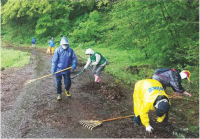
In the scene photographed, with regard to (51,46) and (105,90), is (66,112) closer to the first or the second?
(105,90)

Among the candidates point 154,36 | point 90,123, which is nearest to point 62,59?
point 90,123

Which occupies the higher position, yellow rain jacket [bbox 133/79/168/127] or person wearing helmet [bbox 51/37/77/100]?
person wearing helmet [bbox 51/37/77/100]

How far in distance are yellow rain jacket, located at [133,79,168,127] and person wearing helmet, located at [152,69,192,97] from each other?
460 mm

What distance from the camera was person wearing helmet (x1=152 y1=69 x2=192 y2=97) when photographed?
383cm

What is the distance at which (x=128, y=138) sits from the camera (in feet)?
12.8

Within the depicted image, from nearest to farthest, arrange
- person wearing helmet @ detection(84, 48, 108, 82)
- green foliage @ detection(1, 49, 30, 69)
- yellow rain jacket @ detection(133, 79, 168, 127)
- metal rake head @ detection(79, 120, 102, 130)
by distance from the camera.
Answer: yellow rain jacket @ detection(133, 79, 168, 127) → metal rake head @ detection(79, 120, 102, 130) → person wearing helmet @ detection(84, 48, 108, 82) → green foliage @ detection(1, 49, 30, 69)

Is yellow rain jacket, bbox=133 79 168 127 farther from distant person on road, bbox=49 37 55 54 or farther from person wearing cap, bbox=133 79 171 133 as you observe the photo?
distant person on road, bbox=49 37 55 54

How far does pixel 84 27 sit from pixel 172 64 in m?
15.5

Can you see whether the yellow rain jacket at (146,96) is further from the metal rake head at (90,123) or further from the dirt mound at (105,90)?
the dirt mound at (105,90)

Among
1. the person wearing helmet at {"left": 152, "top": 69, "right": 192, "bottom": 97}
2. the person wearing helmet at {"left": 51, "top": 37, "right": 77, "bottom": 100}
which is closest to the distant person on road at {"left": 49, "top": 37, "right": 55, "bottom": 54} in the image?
the person wearing helmet at {"left": 51, "top": 37, "right": 77, "bottom": 100}

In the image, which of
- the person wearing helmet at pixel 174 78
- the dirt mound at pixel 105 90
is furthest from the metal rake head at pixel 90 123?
the person wearing helmet at pixel 174 78

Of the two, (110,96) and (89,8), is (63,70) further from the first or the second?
(89,8)

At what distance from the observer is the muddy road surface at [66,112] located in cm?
411

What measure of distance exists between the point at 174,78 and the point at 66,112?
3.01 m
